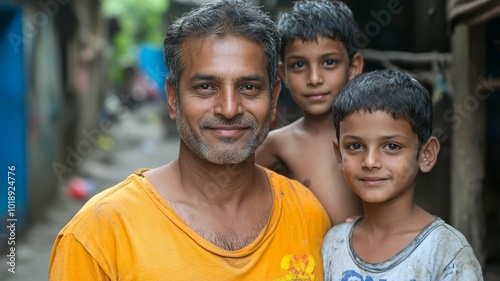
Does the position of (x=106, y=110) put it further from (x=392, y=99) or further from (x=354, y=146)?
(x=392, y=99)

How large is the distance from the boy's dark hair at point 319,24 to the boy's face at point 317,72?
1.2 inches

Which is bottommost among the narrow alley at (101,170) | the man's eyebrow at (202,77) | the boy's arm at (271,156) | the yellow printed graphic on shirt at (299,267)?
the narrow alley at (101,170)

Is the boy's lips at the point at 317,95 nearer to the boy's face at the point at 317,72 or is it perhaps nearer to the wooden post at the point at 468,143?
the boy's face at the point at 317,72

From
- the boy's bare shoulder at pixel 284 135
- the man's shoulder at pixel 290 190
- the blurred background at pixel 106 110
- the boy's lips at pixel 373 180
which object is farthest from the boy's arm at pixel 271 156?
the blurred background at pixel 106 110

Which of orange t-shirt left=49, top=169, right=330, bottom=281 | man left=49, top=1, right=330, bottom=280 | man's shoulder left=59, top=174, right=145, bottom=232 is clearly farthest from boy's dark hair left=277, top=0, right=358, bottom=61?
man's shoulder left=59, top=174, right=145, bottom=232

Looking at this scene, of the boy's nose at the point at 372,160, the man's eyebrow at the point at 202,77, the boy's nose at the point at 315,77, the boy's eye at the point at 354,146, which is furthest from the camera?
the boy's nose at the point at 315,77

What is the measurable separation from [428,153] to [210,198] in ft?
2.84

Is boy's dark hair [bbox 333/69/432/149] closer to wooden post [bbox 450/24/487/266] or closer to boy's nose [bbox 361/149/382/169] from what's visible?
boy's nose [bbox 361/149/382/169]

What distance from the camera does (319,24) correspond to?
3.24 metres

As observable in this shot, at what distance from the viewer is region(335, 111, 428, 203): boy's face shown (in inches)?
98.5

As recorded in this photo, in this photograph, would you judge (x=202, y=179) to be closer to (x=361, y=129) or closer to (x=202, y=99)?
(x=202, y=99)

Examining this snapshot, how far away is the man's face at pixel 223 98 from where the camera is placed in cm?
236

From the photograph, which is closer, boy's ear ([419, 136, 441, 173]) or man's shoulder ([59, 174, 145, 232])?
man's shoulder ([59, 174, 145, 232])

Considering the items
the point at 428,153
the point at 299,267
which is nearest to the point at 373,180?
the point at 428,153
